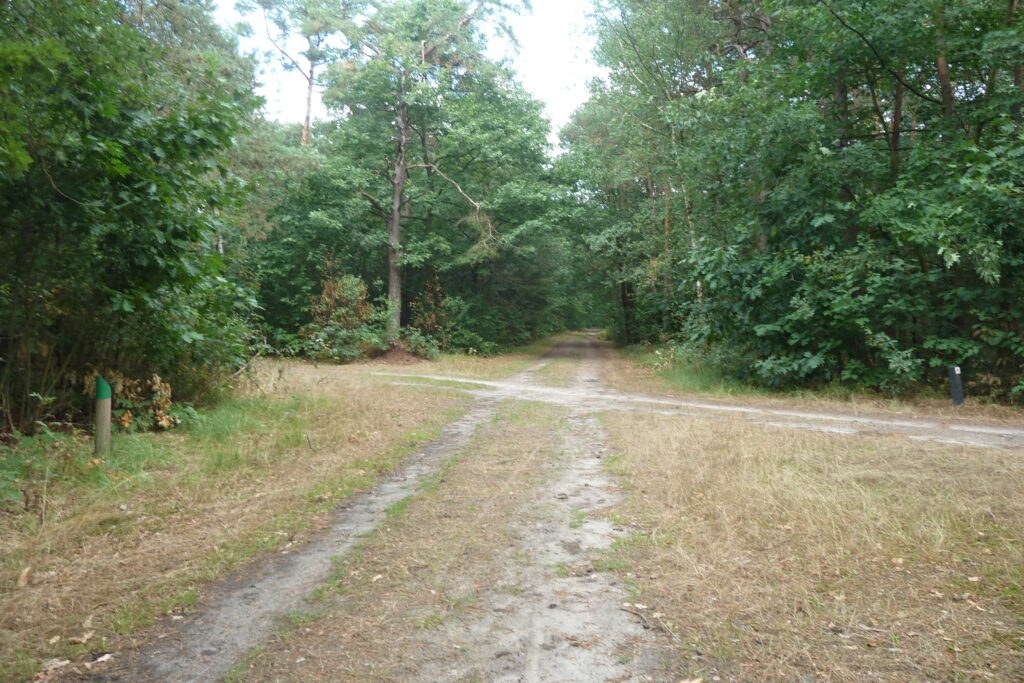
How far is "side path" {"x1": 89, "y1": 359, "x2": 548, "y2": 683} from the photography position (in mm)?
3279

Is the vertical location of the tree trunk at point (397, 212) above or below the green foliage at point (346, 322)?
above

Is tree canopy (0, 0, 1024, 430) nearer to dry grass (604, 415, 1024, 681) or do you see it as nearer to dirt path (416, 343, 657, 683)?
dirt path (416, 343, 657, 683)

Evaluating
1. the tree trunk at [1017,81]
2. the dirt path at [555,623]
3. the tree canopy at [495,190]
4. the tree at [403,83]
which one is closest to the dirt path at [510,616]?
the dirt path at [555,623]

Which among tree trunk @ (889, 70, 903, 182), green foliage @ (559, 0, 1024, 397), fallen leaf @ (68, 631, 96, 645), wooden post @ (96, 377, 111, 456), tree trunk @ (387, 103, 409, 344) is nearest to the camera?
fallen leaf @ (68, 631, 96, 645)

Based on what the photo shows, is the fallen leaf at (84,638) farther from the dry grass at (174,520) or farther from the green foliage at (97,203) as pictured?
the green foliage at (97,203)

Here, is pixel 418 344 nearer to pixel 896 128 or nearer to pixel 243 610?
pixel 896 128

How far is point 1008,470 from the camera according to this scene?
678 centimetres

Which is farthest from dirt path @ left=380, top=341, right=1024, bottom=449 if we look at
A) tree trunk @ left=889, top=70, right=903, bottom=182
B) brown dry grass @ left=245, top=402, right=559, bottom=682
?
tree trunk @ left=889, top=70, right=903, bottom=182

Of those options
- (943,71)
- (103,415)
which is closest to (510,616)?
(103,415)

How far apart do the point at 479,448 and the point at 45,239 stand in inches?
221

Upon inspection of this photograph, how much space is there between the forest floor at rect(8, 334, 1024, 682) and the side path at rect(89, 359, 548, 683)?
2cm

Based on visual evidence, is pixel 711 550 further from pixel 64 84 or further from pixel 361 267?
pixel 361 267

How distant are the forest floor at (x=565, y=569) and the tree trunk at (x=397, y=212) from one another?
17553 millimetres

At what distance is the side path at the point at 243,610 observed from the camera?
328cm
